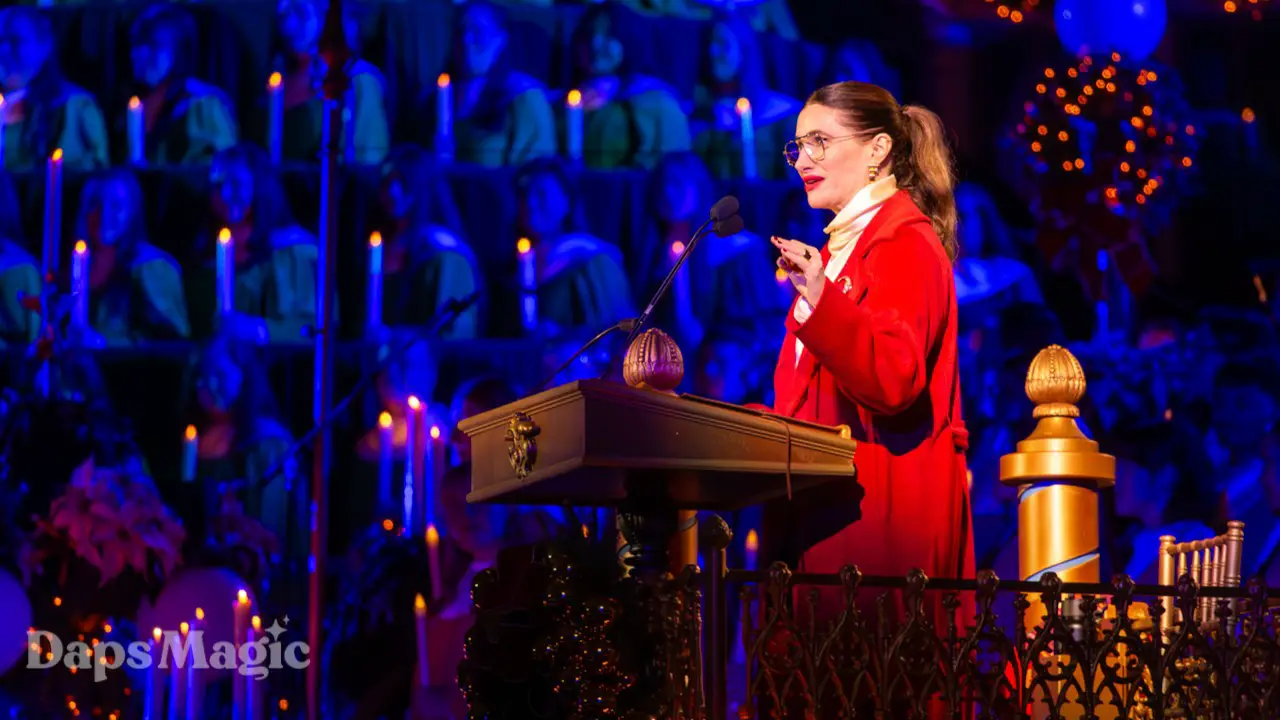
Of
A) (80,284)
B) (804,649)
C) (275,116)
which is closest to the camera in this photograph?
(804,649)

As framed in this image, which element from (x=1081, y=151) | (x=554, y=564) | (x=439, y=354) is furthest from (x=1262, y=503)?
(x=554, y=564)

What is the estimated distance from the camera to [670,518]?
3027 millimetres

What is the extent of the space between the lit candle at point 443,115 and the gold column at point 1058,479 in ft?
17.3

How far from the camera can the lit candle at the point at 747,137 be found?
854 cm

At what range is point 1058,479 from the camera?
148 inches

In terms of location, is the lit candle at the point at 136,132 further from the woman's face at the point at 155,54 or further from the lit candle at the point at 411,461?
the lit candle at the point at 411,461

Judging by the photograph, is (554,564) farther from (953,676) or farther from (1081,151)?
(1081,151)

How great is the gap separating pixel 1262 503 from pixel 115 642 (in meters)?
5.79

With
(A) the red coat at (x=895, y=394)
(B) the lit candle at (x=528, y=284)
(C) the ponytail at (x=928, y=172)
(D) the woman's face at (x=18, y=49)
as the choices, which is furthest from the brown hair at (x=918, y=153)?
(D) the woman's face at (x=18, y=49)

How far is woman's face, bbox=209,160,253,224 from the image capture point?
27.8ft

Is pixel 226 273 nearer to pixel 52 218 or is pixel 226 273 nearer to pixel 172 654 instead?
pixel 52 218

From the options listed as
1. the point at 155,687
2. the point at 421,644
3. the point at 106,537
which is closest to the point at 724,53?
the point at 421,644

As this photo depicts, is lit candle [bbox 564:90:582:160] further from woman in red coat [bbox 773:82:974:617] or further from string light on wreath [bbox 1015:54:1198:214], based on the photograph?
woman in red coat [bbox 773:82:974:617]

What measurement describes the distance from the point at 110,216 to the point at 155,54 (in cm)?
97
